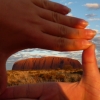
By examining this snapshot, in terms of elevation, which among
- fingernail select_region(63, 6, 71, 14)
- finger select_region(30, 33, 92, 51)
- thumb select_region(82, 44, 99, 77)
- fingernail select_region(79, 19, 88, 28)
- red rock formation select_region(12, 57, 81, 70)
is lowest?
red rock formation select_region(12, 57, 81, 70)

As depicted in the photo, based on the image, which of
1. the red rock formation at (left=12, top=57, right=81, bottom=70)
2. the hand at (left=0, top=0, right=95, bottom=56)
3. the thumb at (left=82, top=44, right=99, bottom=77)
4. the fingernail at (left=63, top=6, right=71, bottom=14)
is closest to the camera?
the hand at (left=0, top=0, right=95, bottom=56)

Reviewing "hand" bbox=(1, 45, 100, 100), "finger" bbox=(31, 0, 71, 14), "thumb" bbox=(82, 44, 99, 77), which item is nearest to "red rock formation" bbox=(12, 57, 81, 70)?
"hand" bbox=(1, 45, 100, 100)

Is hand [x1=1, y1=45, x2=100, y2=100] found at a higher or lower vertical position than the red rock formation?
higher

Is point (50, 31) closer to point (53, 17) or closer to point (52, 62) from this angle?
point (53, 17)

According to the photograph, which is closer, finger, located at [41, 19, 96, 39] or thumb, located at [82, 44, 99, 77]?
finger, located at [41, 19, 96, 39]

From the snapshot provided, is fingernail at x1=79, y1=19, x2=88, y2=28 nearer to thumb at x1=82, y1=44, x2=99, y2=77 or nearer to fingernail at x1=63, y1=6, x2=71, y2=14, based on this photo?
fingernail at x1=63, y1=6, x2=71, y2=14

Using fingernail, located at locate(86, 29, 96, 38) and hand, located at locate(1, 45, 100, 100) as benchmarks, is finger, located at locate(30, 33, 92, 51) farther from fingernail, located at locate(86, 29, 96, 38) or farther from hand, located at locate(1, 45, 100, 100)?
hand, located at locate(1, 45, 100, 100)

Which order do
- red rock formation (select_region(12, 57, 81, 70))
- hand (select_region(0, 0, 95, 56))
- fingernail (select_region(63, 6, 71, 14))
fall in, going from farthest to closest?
red rock formation (select_region(12, 57, 81, 70)) → fingernail (select_region(63, 6, 71, 14)) → hand (select_region(0, 0, 95, 56))

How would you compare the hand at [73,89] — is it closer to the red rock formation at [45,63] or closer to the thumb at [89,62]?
the thumb at [89,62]

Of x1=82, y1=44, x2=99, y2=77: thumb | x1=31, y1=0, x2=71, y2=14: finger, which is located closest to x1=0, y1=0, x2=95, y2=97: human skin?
x1=31, y1=0, x2=71, y2=14: finger
